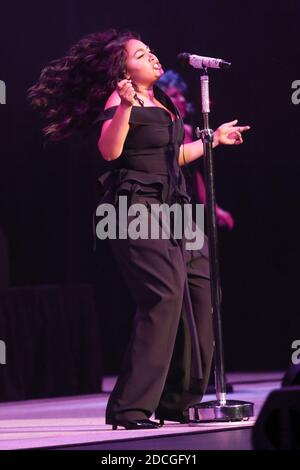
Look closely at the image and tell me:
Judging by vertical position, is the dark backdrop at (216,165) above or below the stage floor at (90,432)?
above

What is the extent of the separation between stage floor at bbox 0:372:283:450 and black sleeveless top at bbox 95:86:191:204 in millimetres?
942

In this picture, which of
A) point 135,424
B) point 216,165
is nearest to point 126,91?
point 135,424

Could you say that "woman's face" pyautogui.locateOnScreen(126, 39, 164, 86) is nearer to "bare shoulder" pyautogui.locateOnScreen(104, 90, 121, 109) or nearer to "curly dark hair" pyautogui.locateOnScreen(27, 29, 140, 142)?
"curly dark hair" pyautogui.locateOnScreen(27, 29, 140, 142)

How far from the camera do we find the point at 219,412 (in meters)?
4.55

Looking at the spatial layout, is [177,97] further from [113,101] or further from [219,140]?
[113,101]

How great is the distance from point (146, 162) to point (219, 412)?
1059 mm

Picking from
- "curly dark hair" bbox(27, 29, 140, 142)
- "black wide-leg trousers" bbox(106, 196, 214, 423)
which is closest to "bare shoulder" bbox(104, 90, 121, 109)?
"curly dark hair" bbox(27, 29, 140, 142)

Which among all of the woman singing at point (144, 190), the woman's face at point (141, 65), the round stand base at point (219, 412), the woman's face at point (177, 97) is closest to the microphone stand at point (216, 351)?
the round stand base at point (219, 412)

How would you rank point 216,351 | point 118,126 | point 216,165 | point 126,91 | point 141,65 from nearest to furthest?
point 126,91 → point 118,126 → point 216,351 → point 141,65 → point 216,165

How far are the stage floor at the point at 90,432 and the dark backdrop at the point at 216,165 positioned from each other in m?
1.99

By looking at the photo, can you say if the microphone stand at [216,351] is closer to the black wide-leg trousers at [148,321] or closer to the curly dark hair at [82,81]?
the black wide-leg trousers at [148,321]

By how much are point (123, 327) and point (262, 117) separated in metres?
1.87

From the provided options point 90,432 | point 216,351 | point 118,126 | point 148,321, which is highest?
point 118,126

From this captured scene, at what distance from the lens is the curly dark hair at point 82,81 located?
4742mm
